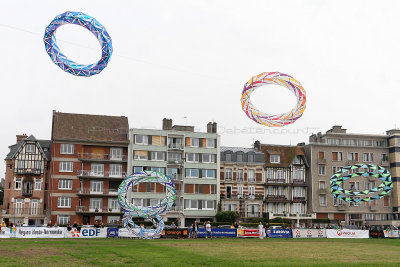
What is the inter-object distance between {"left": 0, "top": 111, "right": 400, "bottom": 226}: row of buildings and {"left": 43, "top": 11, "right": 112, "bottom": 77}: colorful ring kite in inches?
1950

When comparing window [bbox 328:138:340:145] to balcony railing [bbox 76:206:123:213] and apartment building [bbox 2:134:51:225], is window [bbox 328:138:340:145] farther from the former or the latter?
apartment building [bbox 2:134:51:225]

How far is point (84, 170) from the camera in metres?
79.4

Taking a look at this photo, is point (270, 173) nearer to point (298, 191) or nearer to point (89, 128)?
point (298, 191)

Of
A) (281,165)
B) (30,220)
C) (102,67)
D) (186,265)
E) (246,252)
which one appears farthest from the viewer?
(281,165)

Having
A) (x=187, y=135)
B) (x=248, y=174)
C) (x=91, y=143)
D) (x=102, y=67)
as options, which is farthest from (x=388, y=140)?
(x=102, y=67)

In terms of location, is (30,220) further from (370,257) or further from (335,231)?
(370,257)

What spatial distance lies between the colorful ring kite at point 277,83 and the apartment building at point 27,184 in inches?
1820

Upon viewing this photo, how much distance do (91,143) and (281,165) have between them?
31.6 m

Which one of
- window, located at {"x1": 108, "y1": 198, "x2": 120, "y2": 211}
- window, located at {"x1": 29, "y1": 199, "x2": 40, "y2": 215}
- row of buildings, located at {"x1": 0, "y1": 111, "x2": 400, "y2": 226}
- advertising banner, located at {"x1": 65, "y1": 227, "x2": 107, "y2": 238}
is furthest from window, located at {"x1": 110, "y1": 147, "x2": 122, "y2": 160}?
advertising banner, located at {"x1": 65, "y1": 227, "x2": 107, "y2": 238}

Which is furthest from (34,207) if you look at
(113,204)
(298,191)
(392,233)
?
(392,233)

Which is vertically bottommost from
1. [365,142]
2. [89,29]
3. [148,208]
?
[148,208]

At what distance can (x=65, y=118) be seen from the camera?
3246 inches

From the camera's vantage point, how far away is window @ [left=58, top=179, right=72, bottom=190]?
78.1m

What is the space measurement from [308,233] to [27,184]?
1686 inches
